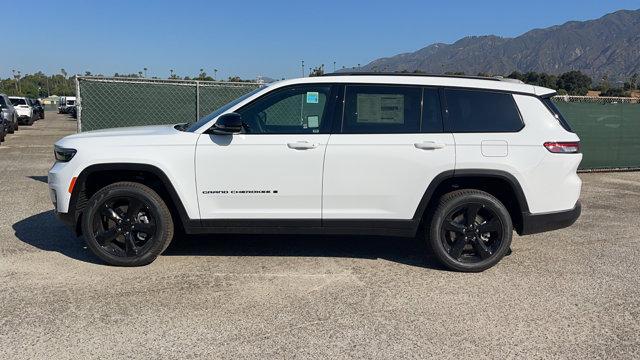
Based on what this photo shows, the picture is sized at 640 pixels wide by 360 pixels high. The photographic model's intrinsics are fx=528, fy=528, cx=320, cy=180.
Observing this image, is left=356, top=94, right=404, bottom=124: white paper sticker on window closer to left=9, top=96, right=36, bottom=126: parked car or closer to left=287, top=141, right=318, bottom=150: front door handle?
left=287, top=141, right=318, bottom=150: front door handle

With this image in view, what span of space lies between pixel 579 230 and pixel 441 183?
285cm

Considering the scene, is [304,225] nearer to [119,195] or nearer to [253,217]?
[253,217]

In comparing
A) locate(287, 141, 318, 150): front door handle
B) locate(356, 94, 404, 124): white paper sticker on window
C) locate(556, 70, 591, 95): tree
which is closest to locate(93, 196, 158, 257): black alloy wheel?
locate(287, 141, 318, 150): front door handle

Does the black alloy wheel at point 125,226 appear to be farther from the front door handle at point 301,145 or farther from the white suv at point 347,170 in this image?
the front door handle at point 301,145

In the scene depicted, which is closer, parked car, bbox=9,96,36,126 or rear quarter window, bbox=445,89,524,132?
rear quarter window, bbox=445,89,524,132

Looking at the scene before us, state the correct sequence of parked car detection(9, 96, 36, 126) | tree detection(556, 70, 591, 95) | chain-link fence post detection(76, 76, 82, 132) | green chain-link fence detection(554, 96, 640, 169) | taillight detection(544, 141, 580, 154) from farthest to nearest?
tree detection(556, 70, 591, 95), parked car detection(9, 96, 36, 126), green chain-link fence detection(554, 96, 640, 169), chain-link fence post detection(76, 76, 82, 132), taillight detection(544, 141, 580, 154)

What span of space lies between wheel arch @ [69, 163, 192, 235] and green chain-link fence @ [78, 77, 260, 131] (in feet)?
12.2

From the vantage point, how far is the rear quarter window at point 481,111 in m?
4.91

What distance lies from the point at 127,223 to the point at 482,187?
3399 mm

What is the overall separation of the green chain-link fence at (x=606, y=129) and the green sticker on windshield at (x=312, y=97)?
8.22 metres

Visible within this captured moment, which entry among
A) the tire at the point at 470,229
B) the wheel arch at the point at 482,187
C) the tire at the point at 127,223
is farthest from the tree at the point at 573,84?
the tire at the point at 127,223

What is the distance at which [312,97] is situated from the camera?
5055 millimetres

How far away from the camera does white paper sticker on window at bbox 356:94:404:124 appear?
490cm

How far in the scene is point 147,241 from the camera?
4.97 m
